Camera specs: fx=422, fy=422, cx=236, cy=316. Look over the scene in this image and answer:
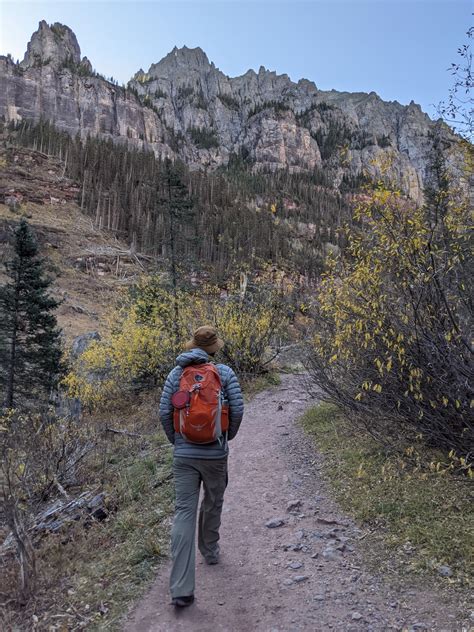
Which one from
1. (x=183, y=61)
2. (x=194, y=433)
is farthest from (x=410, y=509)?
(x=183, y=61)

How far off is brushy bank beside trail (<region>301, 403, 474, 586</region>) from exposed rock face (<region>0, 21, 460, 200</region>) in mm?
76635

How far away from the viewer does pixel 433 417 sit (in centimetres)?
433

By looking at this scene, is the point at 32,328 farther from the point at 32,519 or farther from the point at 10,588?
the point at 10,588

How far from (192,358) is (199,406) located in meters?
0.38

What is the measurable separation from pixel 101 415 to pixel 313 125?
144 meters

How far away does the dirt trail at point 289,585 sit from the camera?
111 inches

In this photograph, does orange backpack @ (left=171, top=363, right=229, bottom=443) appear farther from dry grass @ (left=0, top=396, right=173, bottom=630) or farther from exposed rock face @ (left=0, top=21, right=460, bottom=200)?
exposed rock face @ (left=0, top=21, right=460, bottom=200)

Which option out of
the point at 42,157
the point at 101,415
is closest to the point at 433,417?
the point at 101,415

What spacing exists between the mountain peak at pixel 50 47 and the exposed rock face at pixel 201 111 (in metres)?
0.29

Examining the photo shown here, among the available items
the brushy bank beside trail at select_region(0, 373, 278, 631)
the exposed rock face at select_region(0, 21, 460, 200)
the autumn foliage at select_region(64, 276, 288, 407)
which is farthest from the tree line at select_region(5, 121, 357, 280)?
the brushy bank beside trail at select_region(0, 373, 278, 631)

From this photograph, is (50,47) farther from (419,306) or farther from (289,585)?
(289,585)

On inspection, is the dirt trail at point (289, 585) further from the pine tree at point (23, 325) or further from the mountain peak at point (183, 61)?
the mountain peak at point (183, 61)

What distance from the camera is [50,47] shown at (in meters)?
114

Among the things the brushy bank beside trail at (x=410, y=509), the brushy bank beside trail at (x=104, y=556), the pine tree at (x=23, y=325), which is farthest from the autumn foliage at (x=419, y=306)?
the pine tree at (x=23, y=325)
